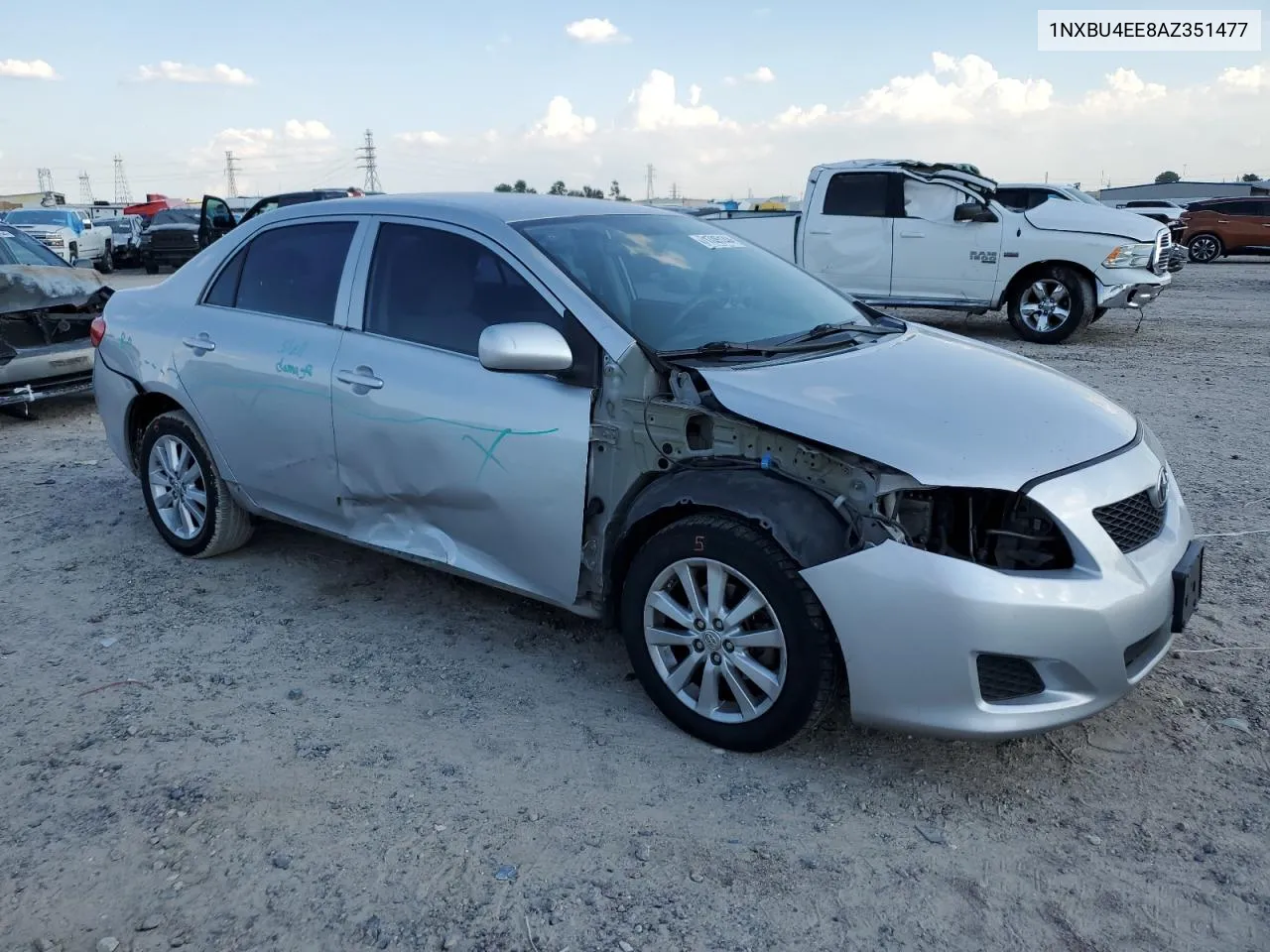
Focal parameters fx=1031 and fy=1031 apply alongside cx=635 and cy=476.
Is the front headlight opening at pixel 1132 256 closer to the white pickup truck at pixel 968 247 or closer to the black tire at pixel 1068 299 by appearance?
the white pickup truck at pixel 968 247

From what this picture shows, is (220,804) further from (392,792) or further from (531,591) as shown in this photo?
(531,591)

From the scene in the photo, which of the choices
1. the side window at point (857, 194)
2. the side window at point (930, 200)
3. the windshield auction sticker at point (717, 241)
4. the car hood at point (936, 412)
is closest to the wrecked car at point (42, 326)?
the windshield auction sticker at point (717, 241)

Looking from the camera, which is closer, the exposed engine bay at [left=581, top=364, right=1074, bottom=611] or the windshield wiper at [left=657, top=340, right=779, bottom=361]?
the exposed engine bay at [left=581, top=364, right=1074, bottom=611]

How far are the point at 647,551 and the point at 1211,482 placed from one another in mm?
4330

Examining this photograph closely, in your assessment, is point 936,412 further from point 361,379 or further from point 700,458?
point 361,379

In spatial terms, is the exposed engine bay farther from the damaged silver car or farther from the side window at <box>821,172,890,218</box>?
the side window at <box>821,172,890,218</box>

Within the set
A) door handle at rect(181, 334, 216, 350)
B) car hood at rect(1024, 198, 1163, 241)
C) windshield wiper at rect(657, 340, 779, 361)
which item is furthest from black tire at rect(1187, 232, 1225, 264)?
door handle at rect(181, 334, 216, 350)

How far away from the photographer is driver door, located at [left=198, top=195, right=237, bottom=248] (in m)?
19.3

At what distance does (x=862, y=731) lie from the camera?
3.47 meters

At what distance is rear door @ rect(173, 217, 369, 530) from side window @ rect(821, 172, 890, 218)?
29.4 feet

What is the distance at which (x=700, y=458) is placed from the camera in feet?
10.8

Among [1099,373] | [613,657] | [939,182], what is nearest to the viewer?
[613,657]

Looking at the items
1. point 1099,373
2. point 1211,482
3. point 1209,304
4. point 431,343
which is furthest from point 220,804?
point 1209,304

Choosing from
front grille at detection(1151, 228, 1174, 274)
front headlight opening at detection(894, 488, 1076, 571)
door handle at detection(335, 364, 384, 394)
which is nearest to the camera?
front headlight opening at detection(894, 488, 1076, 571)
